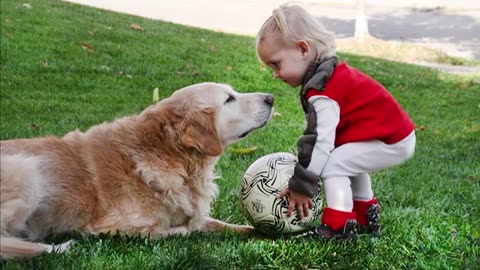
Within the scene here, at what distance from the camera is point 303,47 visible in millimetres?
4230

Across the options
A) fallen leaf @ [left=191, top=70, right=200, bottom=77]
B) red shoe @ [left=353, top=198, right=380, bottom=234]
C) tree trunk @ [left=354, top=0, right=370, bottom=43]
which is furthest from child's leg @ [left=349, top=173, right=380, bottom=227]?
tree trunk @ [left=354, top=0, right=370, bottom=43]

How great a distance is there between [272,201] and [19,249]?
1602 millimetres

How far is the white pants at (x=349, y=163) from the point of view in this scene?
4.13 m

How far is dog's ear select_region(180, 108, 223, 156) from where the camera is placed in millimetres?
4238

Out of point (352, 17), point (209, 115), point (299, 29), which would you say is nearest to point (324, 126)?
point (299, 29)

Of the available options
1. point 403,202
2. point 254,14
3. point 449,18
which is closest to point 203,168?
point 403,202

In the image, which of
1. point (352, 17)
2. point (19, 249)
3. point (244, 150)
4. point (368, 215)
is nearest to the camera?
point (19, 249)

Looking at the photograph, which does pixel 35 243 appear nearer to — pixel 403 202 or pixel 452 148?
pixel 403 202

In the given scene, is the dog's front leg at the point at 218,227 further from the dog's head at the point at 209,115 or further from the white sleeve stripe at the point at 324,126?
the white sleeve stripe at the point at 324,126

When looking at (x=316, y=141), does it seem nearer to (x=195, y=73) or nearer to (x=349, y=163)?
(x=349, y=163)

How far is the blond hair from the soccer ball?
2.60ft

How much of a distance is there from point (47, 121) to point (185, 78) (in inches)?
118

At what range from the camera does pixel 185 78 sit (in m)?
10.2

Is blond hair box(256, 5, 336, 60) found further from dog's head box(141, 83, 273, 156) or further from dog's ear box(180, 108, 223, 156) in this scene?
dog's ear box(180, 108, 223, 156)
